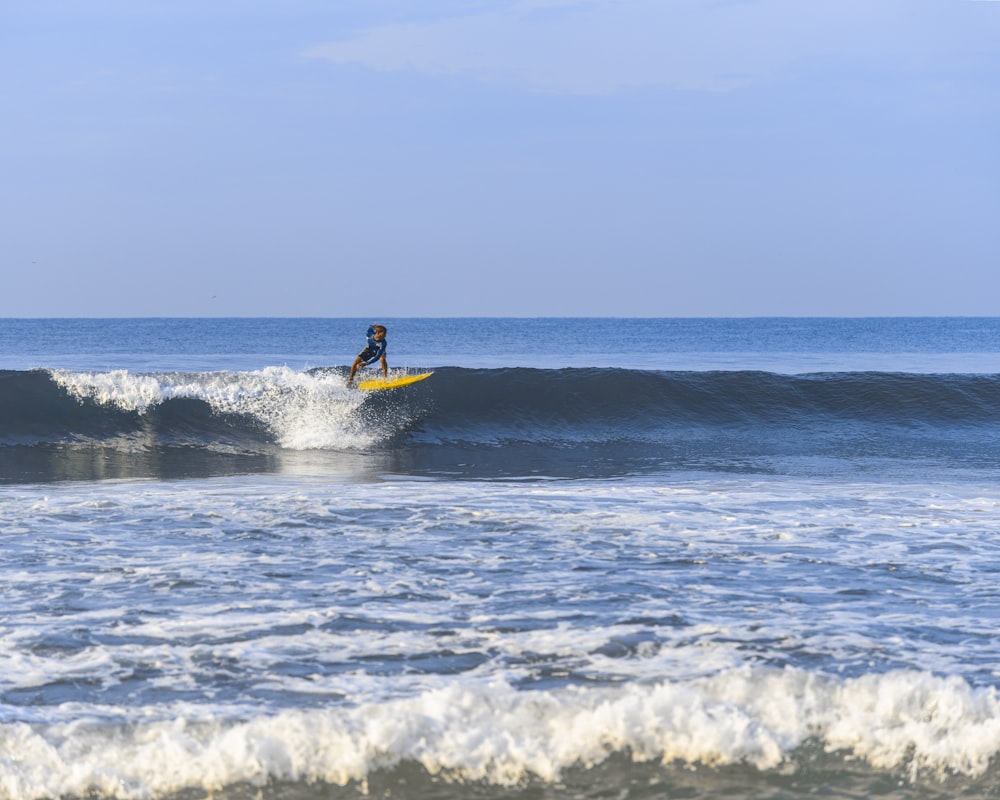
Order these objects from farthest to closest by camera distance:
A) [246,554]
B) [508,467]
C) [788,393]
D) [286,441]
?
[788,393] < [286,441] < [508,467] < [246,554]

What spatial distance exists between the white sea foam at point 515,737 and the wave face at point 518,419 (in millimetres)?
8896

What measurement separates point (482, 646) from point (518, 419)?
14.2 m

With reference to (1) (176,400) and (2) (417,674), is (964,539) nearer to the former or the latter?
(2) (417,674)

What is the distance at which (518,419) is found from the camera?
1945cm

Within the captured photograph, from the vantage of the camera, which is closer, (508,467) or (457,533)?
(457,533)

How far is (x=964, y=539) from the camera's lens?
8094mm

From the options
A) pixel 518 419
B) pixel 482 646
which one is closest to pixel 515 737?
pixel 482 646

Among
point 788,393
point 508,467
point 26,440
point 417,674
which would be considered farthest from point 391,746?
point 788,393

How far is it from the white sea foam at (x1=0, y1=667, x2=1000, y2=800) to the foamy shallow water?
12mm

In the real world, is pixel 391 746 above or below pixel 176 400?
below

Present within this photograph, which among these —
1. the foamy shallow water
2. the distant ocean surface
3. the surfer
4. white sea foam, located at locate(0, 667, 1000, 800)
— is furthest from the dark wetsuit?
white sea foam, located at locate(0, 667, 1000, 800)

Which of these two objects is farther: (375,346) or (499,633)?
(375,346)

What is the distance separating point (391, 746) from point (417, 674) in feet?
2.43

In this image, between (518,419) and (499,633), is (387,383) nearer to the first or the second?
(518,419)
